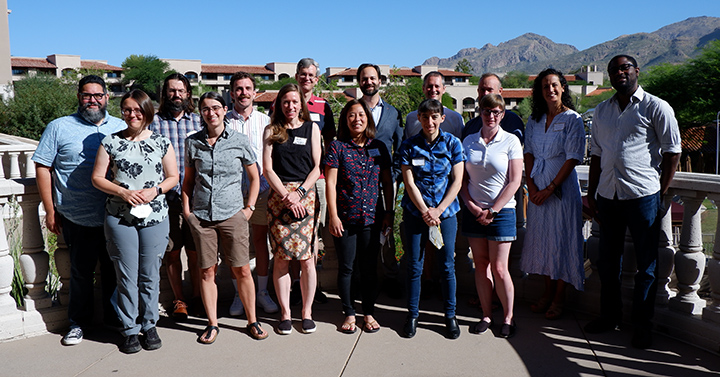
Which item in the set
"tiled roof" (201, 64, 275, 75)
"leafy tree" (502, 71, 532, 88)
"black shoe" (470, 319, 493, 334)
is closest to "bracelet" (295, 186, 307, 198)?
"black shoe" (470, 319, 493, 334)

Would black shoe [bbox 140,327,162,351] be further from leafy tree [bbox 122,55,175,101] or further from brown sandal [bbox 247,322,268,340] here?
leafy tree [bbox 122,55,175,101]

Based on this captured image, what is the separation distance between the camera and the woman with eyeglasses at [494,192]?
11.8ft

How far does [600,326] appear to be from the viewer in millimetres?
3654

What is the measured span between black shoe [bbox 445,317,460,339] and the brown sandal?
49.9 inches

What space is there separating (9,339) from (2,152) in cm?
643

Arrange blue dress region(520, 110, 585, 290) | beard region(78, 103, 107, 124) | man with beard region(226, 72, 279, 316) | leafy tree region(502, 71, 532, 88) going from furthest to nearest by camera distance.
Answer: leafy tree region(502, 71, 532, 88) → man with beard region(226, 72, 279, 316) → blue dress region(520, 110, 585, 290) → beard region(78, 103, 107, 124)

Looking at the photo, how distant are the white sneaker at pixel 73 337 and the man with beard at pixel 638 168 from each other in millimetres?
3649

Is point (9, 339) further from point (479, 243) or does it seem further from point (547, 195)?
point (547, 195)

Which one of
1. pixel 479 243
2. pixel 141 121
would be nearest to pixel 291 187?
pixel 141 121

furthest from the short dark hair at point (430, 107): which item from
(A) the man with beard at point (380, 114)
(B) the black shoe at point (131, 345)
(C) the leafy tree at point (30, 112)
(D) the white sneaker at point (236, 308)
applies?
(C) the leafy tree at point (30, 112)

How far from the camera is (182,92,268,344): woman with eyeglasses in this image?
3.50 meters

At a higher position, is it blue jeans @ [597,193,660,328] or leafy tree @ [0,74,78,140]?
leafy tree @ [0,74,78,140]

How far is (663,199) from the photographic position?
3.53 metres

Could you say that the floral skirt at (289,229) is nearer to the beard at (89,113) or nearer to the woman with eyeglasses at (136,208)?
the woman with eyeglasses at (136,208)
